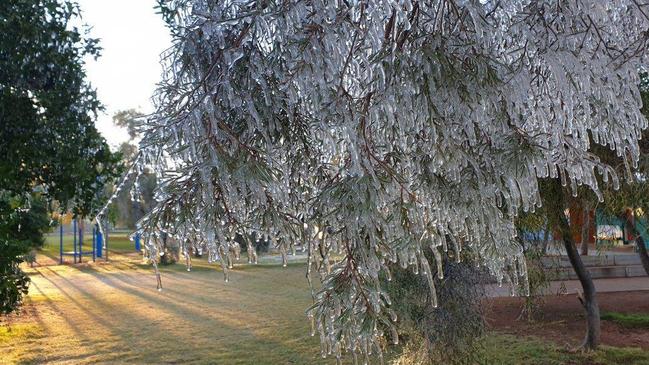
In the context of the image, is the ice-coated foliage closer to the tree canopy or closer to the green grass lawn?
the green grass lawn

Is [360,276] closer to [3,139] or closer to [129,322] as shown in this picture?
[3,139]

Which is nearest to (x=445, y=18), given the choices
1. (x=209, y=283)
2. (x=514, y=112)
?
(x=514, y=112)

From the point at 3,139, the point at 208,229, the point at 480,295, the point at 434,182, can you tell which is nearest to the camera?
the point at 208,229

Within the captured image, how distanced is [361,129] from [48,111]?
5025mm

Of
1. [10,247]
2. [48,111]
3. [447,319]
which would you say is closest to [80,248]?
[10,247]

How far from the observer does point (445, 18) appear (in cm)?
235

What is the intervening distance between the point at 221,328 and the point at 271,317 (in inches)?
47.8

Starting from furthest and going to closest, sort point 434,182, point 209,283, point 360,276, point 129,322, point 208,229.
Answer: point 209,283 < point 129,322 < point 434,182 < point 360,276 < point 208,229

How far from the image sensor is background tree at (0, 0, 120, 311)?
6.04 m

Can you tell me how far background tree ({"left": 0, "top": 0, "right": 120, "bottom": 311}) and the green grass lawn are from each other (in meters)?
2.50

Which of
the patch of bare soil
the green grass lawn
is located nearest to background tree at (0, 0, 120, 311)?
the green grass lawn

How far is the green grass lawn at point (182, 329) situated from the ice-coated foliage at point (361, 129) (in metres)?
3.22

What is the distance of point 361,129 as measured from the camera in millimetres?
2084

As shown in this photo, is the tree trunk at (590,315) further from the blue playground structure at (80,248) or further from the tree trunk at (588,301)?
the blue playground structure at (80,248)
